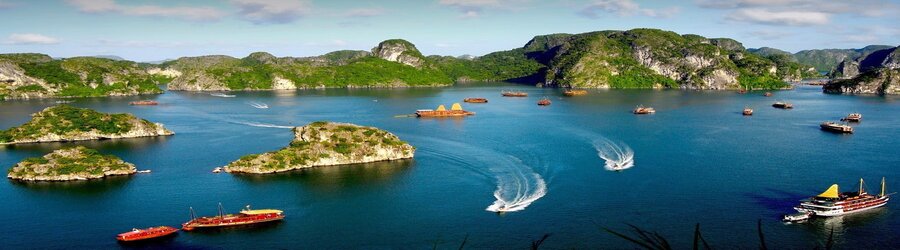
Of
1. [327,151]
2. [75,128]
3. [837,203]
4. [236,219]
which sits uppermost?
[75,128]

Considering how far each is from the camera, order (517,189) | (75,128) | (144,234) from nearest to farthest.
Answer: (144,234), (517,189), (75,128)

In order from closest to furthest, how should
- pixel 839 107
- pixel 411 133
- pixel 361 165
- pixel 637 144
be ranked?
1. pixel 361 165
2. pixel 637 144
3. pixel 411 133
4. pixel 839 107

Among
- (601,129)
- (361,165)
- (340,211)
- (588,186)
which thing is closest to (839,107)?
(601,129)

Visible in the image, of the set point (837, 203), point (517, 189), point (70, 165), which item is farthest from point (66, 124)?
point (837, 203)

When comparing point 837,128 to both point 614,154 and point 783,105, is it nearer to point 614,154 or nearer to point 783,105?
point 614,154

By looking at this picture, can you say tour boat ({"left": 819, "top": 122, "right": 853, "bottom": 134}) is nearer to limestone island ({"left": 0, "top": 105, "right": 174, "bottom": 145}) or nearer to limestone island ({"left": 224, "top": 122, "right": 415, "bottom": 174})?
limestone island ({"left": 224, "top": 122, "right": 415, "bottom": 174})

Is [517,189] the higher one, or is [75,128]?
[75,128]

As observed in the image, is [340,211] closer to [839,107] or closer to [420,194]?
[420,194]
